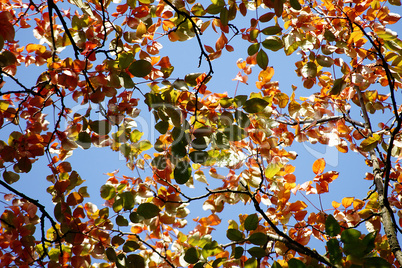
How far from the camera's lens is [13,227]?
1.87 meters

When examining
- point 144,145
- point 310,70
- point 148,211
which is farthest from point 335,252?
point 310,70

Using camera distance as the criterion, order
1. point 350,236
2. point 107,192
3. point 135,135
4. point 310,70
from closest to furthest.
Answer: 1. point 350,236
2. point 107,192
3. point 135,135
4. point 310,70

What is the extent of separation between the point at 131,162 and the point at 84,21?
84 cm

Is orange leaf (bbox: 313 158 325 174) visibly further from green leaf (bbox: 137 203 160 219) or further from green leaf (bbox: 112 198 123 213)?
green leaf (bbox: 112 198 123 213)

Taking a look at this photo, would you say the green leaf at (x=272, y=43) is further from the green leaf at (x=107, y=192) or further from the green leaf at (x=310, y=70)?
the green leaf at (x=107, y=192)

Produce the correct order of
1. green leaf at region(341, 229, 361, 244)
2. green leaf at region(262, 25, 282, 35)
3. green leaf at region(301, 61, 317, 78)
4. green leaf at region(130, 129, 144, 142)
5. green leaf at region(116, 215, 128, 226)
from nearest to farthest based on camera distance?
green leaf at region(341, 229, 361, 244)
green leaf at region(262, 25, 282, 35)
green leaf at region(116, 215, 128, 226)
green leaf at region(130, 129, 144, 142)
green leaf at region(301, 61, 317, 78)

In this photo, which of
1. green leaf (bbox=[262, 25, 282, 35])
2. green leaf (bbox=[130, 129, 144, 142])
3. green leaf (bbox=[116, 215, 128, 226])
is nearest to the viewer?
green leaf (bbox=[262, 25, 282, 35])

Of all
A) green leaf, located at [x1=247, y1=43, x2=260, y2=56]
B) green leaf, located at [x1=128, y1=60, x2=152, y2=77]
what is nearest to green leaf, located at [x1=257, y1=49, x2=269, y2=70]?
green leaf, located at [x1=247, y1=43, x2=260, y2=56]

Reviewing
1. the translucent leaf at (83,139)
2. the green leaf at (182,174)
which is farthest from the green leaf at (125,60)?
the green leaf at (182,174)

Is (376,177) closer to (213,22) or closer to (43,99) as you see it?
(213,22)

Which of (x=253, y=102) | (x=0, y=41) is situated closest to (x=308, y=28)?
(x=253, y=102)

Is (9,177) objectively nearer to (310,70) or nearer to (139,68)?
(139,68)

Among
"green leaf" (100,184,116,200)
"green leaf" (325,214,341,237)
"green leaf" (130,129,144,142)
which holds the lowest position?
"green leaf" (325,214,341,237)

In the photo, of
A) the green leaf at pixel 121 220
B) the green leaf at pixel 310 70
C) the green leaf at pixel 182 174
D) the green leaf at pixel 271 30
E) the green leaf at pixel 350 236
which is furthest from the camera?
the green leaf at pixel 310 70
